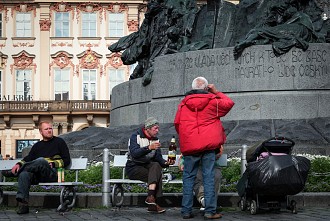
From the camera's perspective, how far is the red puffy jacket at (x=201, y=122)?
870 cm

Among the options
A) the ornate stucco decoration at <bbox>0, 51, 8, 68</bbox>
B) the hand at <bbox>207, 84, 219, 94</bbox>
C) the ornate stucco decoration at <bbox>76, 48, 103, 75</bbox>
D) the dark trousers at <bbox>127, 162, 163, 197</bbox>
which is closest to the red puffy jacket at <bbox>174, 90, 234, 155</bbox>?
the hand at <bbox>207, 84, 219, 94</bbox>

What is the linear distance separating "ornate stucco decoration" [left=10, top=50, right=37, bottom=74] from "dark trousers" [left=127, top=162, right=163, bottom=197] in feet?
132

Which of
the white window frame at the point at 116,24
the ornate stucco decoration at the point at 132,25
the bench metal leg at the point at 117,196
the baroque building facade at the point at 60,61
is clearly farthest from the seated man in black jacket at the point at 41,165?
the white window frame at the point at 116,24

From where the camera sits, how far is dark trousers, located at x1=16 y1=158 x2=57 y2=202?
31.8 feet

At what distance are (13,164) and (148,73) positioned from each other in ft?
21.9

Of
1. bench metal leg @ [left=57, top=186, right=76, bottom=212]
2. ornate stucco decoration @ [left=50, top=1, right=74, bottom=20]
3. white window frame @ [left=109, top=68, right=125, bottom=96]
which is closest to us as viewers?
bench metal leg @ [left=57, top=186, right=76, bottom=212]

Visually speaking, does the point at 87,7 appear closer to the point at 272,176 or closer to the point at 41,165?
the point at 41,165

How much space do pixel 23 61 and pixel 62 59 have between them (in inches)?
95.5

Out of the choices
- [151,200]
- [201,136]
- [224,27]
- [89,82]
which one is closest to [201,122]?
[201,136]

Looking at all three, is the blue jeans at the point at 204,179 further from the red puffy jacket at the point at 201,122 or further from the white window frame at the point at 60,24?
the white window frame at the point at 60,24

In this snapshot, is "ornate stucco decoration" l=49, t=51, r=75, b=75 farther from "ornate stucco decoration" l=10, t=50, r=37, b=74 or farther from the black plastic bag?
the black plastic bag

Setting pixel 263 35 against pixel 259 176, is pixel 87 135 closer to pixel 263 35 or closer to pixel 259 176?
pixel 263 35

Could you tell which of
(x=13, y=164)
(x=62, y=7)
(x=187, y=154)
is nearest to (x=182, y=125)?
(x=187, y=154)

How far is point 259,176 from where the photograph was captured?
29.3ft
